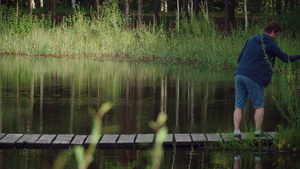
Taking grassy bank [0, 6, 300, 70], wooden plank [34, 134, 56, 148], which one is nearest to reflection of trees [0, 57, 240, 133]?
wooden plank [34, 134, 56, 148]

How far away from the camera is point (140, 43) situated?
93.5 feet

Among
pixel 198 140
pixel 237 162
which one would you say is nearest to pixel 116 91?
pixel 198 140

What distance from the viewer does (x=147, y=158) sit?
7.56 meters

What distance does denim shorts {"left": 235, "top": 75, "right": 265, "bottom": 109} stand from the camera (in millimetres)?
8180

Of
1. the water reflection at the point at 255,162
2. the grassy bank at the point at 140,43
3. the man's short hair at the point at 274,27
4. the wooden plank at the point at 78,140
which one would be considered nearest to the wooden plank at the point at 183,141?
the water reflection at the point at 255,162

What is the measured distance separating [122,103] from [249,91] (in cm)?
546

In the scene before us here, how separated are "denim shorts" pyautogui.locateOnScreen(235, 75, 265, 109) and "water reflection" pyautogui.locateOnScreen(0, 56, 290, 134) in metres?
0.57

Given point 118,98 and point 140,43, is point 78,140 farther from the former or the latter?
point 140,43

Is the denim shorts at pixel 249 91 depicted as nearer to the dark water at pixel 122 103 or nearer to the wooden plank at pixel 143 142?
the dark water at pixel 122 103

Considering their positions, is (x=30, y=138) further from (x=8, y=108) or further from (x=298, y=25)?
(x=298, y=25)

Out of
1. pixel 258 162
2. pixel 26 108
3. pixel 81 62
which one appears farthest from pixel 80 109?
pixel 81 62

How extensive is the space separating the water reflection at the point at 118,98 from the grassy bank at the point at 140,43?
1849 millimetres

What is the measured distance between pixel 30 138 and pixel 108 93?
698 cm

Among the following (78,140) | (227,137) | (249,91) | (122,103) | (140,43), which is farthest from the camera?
(140,43)
